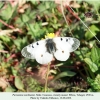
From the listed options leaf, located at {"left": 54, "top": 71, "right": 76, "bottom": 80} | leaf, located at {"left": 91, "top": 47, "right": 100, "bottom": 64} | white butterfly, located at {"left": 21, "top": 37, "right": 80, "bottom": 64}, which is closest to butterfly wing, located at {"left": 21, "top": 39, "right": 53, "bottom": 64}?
white butterfly, located at {"left": 21, "top": 37, "right": 80, "bottom": 64}

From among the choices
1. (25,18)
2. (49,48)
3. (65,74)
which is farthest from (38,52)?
(25,18)

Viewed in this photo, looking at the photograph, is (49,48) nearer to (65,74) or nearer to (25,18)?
(65,74)

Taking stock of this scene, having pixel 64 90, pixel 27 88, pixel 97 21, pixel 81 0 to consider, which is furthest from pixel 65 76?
pixel 81 0

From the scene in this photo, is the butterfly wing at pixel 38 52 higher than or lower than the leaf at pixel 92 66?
higher

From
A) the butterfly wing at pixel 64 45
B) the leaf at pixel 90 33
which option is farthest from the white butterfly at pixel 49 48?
the leaf at pixel 90 33

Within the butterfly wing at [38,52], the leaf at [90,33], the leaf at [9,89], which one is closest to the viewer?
the butterfly wing at [38,52]

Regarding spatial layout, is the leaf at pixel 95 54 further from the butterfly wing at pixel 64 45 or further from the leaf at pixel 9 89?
the leaf at pixel 9 89

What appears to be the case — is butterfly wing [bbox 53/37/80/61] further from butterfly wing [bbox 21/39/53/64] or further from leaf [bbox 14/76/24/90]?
leaf [bbox 14/76/24/90]
